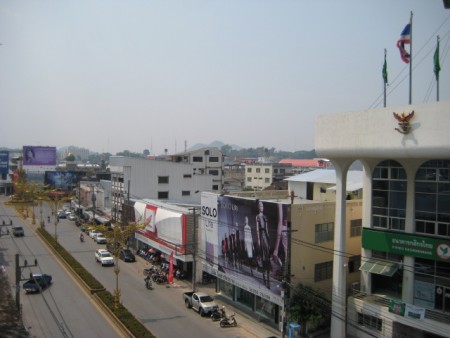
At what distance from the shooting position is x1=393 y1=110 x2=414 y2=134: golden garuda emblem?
1809 centimetres

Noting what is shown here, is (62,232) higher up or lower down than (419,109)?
lower down

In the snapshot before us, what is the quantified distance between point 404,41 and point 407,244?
382 inches

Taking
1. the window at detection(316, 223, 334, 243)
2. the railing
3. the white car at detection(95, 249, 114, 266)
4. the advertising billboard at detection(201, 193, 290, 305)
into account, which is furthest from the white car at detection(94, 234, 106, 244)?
the railing

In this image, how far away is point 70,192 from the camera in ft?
299

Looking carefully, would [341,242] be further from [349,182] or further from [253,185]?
[253,185]

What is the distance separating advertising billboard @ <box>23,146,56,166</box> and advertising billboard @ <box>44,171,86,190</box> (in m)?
→ 16.3

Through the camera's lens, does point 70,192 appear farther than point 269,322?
Yes

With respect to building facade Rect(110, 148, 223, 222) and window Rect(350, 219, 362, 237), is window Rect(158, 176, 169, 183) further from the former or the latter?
window Rect(350, 219, 362, 237)

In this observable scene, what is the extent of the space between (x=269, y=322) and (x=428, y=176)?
1282cm

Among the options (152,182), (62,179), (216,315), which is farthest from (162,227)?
(62,179)

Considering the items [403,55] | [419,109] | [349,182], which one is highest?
[403,55]

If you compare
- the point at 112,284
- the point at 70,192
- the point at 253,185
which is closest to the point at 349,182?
the point at 112,284

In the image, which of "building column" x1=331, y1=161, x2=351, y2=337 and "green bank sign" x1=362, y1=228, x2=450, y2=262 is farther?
"building column" x1=331, y1=161, x2=351, y2=337

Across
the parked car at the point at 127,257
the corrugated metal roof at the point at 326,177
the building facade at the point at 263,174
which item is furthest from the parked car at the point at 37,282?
the building facade at the point at 263,174
